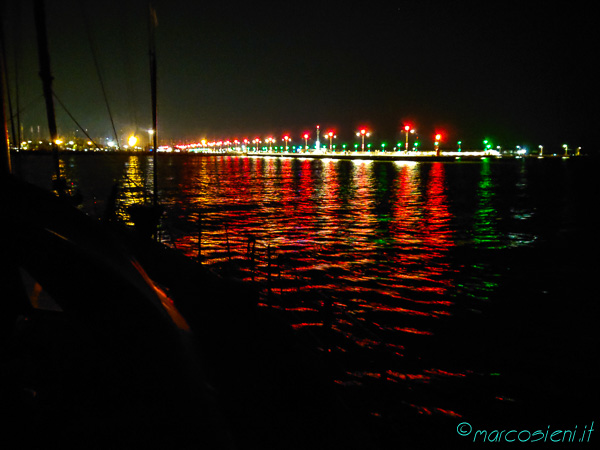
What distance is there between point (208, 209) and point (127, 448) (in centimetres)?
3300

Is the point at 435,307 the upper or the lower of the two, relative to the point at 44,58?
lower

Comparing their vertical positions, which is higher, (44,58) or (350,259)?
(44,58)

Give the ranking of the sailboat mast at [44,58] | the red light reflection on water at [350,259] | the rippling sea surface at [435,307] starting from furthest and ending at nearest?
the sailboat mast at [44,58], the red light reflection on water at [350,259], the rippling sea surface at [435,307]

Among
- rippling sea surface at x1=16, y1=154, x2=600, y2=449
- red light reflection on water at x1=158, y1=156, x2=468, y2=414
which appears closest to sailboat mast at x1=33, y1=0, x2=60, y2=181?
rippling sea surface at x1=16, y1=154, x2=600, y2=449

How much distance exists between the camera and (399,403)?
7.73m

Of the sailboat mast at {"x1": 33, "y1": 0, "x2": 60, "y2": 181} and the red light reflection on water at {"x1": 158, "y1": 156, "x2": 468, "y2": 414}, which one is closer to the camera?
the red light reflection on water at {"x1": 158, "y1": 156, "x2": 468, "y2": 414}

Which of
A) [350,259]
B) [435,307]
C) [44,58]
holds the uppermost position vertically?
[44,58]

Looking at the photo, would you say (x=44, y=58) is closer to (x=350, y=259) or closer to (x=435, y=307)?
(x=350, y=259)

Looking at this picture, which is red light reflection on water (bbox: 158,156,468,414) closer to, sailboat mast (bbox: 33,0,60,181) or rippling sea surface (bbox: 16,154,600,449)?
rippling sea surface (bbox: 16,154,600,449)

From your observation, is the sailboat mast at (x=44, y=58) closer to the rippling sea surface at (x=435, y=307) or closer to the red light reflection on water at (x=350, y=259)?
the rippling sea surface at (x=435, y=307)

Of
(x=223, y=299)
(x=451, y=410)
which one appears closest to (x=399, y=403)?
(x=451, y=410)

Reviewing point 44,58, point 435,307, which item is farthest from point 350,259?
point 44,58

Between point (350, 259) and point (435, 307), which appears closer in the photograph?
point (435, 307)

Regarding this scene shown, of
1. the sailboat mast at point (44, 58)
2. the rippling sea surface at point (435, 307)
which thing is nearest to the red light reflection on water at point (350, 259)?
the rippling sea surface at point (435, 307)
